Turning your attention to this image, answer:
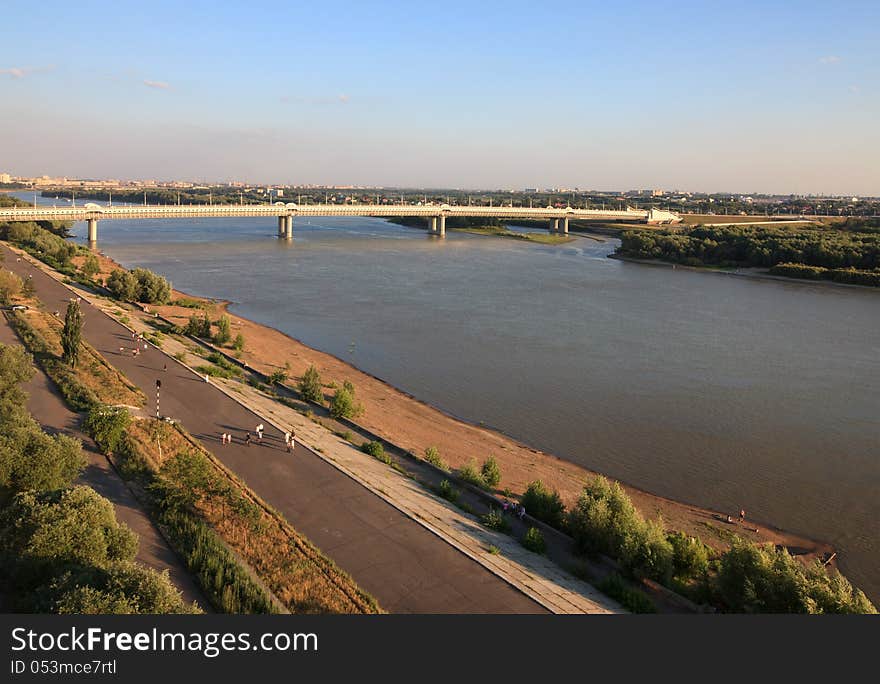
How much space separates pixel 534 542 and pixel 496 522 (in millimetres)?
522

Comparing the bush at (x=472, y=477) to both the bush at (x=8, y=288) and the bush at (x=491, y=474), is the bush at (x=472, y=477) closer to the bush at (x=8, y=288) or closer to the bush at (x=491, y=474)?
the bush at (x=491, y=474)

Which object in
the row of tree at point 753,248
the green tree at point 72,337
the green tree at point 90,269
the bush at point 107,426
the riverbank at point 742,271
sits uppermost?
the row of tree at point 753,248

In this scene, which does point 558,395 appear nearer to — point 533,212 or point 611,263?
point 611,263

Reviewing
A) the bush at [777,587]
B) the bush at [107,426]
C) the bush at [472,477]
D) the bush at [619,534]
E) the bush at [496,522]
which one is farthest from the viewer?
the bush at [472,477]

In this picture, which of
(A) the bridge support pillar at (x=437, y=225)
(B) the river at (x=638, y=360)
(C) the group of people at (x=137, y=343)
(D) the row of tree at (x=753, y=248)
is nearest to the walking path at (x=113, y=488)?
(C) the group of people at (x=137, y=343)

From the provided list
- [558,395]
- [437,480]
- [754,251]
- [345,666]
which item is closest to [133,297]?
[558,395]

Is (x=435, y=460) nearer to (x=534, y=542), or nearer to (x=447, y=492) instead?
(x=447, y=492)

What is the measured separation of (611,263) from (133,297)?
95.2 feet

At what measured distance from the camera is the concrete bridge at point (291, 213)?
37.6 metres

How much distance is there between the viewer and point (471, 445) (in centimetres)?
1074

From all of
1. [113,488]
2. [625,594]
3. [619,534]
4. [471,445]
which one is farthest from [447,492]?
[113,488]

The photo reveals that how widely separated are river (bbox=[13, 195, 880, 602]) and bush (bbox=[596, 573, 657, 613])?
10.6 ft

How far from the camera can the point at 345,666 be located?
292 centimetres

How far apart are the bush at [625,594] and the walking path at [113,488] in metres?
3.44
